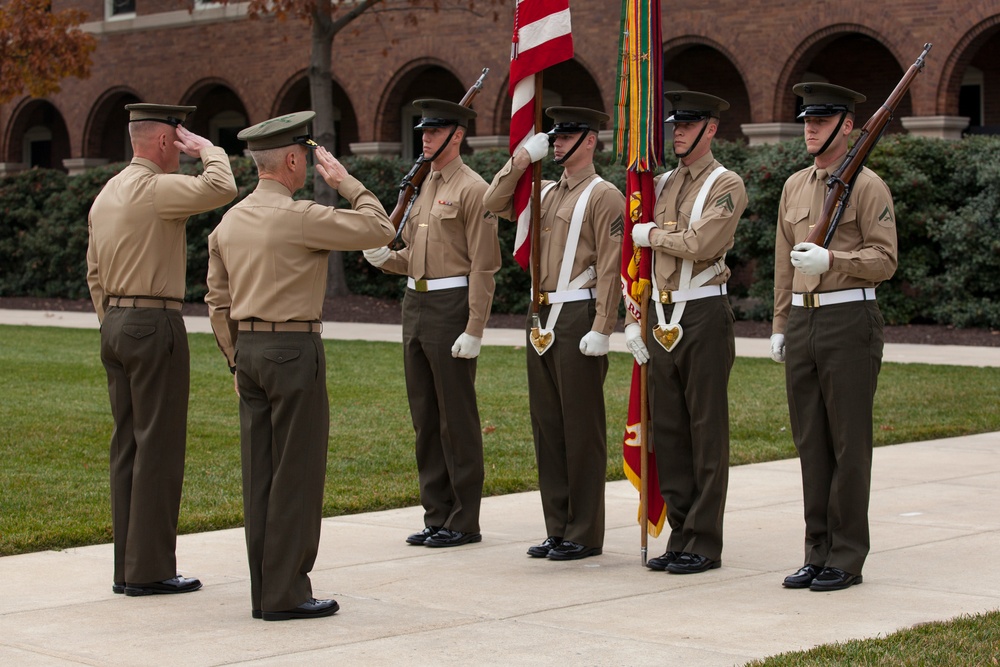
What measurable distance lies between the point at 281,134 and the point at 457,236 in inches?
69.4

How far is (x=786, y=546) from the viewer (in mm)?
7457

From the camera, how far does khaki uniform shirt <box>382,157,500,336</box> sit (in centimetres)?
759

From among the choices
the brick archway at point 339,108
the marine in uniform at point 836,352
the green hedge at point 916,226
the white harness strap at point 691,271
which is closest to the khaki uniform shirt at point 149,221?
the white harness strap at point 691,271

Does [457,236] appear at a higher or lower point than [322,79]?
lower

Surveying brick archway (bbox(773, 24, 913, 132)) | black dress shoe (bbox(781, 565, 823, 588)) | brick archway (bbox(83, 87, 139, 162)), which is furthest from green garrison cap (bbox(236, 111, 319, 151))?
brick archway (bbox(83, 87, 139, 162))

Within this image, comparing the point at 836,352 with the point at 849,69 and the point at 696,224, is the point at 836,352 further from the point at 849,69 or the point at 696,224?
the point at 849,69

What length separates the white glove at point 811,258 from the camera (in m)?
6.21

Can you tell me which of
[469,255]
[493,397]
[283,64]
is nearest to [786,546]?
[469,255]

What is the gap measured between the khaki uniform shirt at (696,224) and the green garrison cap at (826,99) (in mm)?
511

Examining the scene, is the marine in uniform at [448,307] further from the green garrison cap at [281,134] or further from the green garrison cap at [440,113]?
the green garrison cap at [281,134]

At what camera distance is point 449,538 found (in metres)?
7.60

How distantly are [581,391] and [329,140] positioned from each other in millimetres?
16989

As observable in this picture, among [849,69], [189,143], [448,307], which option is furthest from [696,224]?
[849,69]

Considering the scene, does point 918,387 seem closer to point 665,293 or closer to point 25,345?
point 665,293
